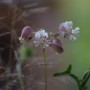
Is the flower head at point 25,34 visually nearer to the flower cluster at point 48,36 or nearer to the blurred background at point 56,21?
the flower cluster at point 48,36

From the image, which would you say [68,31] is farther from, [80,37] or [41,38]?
[80,37]

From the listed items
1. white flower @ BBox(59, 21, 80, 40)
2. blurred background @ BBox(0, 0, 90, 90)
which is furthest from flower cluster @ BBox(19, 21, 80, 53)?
blurred background @ BBox(0, 0, 90, 90)

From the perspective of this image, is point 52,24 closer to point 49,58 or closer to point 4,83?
point 49,58

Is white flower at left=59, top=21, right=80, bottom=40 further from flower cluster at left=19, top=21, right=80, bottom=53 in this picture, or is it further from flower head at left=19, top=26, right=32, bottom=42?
flower head at left=19, top=26, right=32, bottom=42

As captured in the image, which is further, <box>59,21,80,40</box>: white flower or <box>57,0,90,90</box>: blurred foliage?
<box>57,0,90,90</box>: blurred foliage

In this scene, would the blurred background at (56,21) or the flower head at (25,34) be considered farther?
the blurred background at (56,21)

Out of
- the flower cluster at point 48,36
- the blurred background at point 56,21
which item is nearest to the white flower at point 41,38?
the flower cluster at point 48,36

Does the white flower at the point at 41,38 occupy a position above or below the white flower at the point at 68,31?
below

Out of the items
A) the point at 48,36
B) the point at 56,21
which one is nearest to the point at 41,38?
the point at 48,36

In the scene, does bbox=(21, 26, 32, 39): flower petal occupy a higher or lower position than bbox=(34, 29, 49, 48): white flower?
higher
